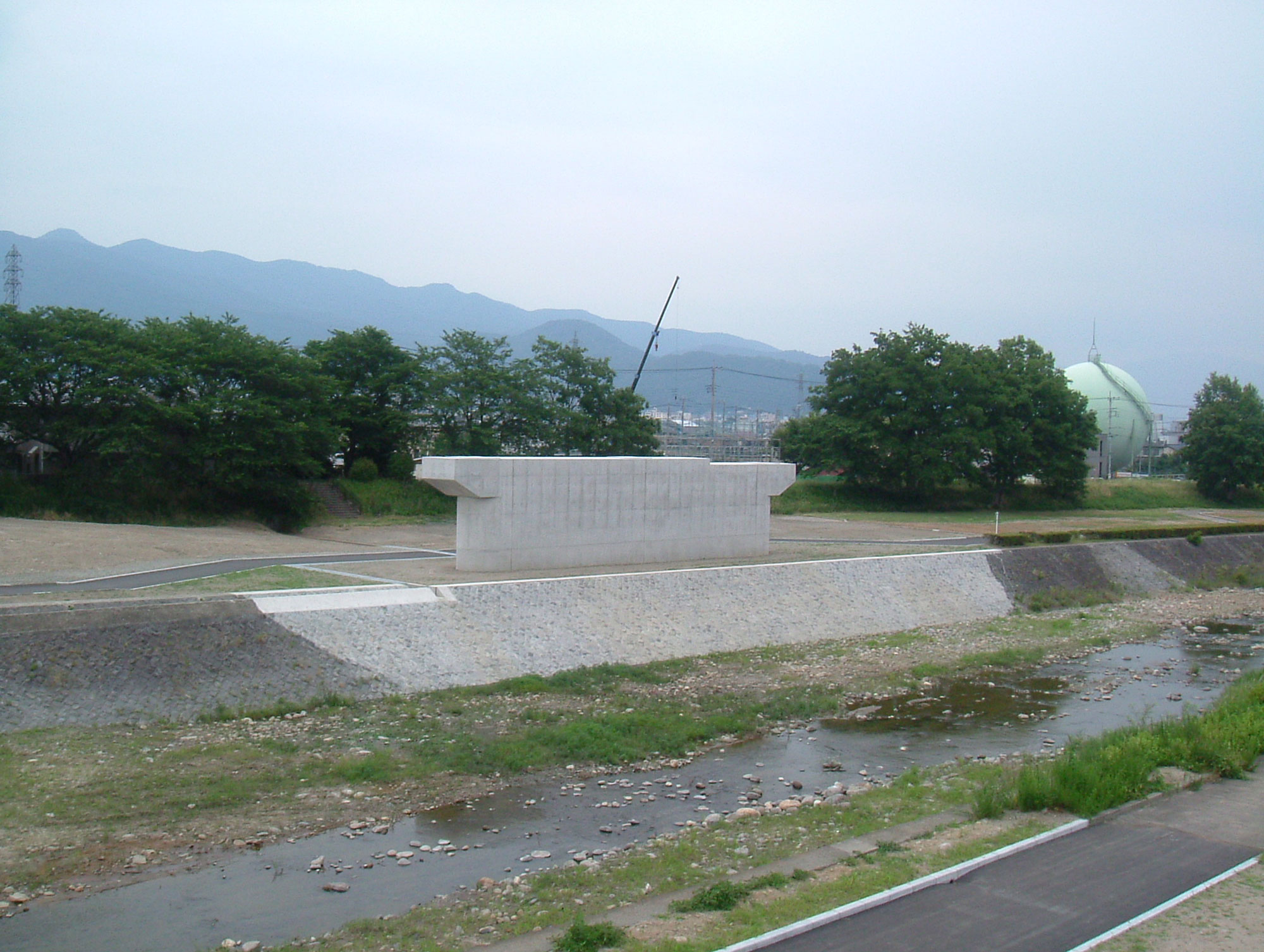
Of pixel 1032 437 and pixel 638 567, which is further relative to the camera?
pixel 1032 437

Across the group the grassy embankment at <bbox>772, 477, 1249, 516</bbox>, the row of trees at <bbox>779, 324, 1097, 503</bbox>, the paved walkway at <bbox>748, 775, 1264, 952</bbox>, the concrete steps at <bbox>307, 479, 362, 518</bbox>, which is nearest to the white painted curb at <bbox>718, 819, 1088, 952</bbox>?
the paved walkway at <bbox>748, 775, 1264, 952</bbox>

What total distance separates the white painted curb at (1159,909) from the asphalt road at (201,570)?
61.6ft

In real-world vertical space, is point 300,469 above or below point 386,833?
above

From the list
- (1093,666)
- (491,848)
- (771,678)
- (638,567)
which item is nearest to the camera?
(491,848)

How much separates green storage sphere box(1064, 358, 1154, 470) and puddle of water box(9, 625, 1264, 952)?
59.3 meters

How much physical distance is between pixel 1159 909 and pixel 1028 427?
171 feet

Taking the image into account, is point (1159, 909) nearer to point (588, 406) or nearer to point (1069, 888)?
point (1069, 888)

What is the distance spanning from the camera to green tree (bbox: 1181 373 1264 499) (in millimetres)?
63500

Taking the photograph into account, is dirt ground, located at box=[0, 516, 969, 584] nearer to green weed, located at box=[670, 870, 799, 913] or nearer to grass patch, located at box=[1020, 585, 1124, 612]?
grass patch, located at box=[1020, 585, 1124, 612]

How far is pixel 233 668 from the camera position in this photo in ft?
55.5

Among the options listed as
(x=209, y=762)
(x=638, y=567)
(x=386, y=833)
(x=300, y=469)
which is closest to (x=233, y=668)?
(x=209, y=762)

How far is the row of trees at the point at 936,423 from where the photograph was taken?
52.3m

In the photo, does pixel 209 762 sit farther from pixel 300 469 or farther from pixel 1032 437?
pixel 1032 437

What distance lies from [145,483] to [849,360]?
36.5 m
